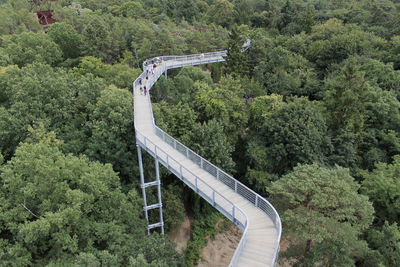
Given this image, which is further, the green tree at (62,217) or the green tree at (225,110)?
the green tree at (225,110)

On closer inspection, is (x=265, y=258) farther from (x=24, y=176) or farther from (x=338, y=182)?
(x=24, y=176)

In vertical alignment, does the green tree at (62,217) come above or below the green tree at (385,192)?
above

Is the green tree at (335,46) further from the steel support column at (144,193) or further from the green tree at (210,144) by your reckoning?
the steel support column at (144,193)

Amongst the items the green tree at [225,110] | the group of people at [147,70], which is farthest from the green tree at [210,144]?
the group of people at [147,70]

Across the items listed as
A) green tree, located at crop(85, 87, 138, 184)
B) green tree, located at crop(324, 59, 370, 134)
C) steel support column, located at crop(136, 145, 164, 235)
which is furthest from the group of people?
green tree, located at crop(324, 59, 370, 134)

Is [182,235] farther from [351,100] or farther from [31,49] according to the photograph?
[31,49]

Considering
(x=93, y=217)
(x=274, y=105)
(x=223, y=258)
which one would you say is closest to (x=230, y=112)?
(x=274, y=105)

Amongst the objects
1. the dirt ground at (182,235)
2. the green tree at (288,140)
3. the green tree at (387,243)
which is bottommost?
the dirt ground at (182,235)

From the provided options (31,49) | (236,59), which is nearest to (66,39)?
(31,49)
